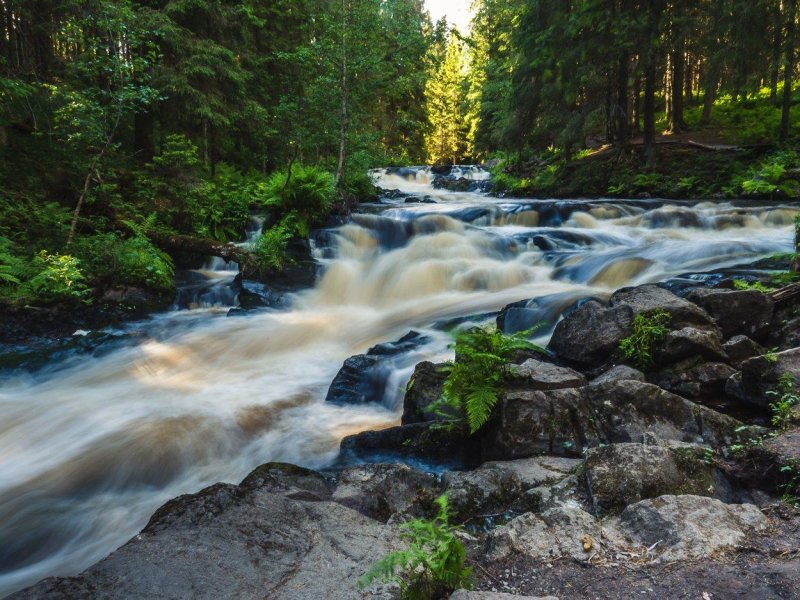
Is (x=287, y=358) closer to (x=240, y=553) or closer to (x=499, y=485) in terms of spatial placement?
(x=499, y=485)

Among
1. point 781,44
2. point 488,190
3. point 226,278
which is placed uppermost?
point 781,44

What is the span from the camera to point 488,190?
2525 cm

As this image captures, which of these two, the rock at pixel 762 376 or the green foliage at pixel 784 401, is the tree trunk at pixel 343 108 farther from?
the green foliage at pixel 784 401

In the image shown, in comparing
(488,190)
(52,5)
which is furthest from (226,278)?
(488,190)

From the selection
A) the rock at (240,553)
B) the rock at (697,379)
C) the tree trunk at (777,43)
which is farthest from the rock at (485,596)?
the tree trunk at (777,43)

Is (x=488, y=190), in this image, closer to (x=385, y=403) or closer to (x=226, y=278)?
(x=226, y=278)

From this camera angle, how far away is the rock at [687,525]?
2.33 meters

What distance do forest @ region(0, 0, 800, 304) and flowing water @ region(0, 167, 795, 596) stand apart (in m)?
1.85

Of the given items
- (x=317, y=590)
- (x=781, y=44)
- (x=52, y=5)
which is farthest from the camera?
(x=781, y=44)

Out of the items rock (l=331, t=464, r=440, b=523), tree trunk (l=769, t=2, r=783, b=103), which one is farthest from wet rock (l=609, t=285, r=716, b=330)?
tree trunk (l=769, t=2, r=783, b=103)

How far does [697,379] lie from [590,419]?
1377 mm

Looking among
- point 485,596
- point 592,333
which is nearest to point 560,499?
point 485,596

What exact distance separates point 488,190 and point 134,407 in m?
21.6

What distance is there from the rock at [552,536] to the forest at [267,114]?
8.31 m
